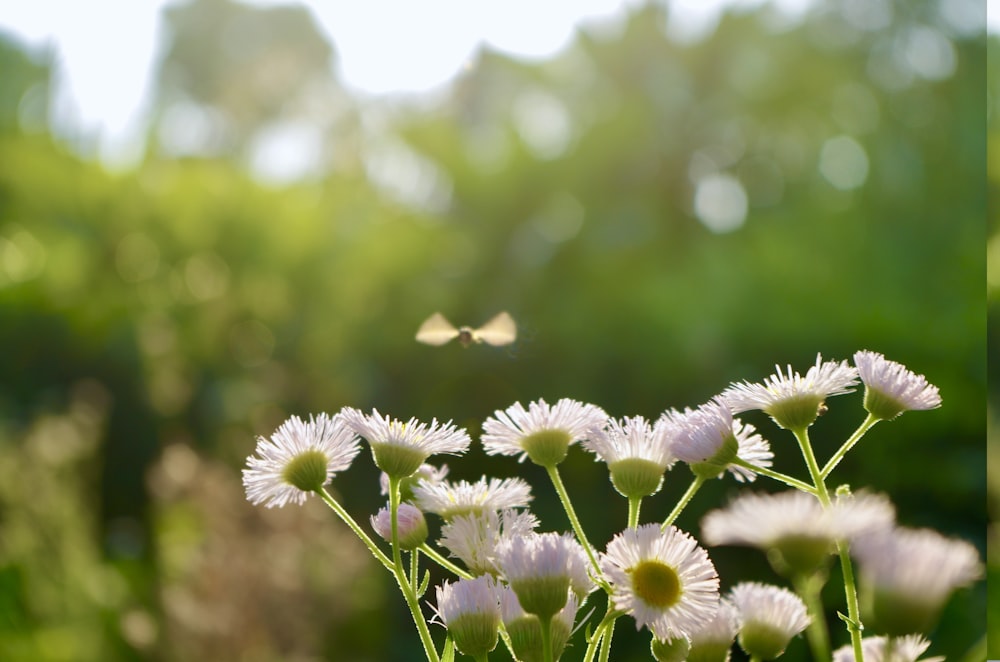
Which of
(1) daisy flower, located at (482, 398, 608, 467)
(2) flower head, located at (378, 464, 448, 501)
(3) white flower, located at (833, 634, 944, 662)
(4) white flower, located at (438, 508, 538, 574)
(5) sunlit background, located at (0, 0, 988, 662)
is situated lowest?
(3) white flower, located at (833, 634, 944, 662)

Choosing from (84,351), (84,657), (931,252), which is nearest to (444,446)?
(84,657)

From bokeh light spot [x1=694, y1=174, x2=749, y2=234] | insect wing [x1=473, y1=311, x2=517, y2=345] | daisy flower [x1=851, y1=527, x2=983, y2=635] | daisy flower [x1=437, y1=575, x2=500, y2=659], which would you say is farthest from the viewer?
bokeh light spot [x1=694, y1=174, x2=749, y2=234]

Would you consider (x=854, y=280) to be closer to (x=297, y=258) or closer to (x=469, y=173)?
(x=469, y=173)

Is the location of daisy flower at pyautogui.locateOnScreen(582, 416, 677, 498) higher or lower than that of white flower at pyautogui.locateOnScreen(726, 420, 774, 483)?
lower

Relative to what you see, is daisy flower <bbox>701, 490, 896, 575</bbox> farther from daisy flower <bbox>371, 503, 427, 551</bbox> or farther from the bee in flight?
the bee in flight

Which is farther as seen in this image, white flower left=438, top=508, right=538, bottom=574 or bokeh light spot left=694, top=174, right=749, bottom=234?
bokeh light spot left=694, top=174, right=749, bottom=234

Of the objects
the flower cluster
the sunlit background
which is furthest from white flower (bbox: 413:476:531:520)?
the sunlit background

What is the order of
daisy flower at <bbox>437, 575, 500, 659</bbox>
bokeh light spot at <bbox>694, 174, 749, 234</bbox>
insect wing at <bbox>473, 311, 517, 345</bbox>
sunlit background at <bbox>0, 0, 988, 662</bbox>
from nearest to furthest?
daisy flower at <bbox>437, 575, 500, 659</bbox> < insect wing at <bbox>473, 311, 517, 345</bbox> < sunlit background at <bbox>0, 0, 988, 662</bbox> < bokeh light spot at <bbox>694, 174, 749, 234</bbox>

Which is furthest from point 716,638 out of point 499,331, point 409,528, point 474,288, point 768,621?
point 474,288
